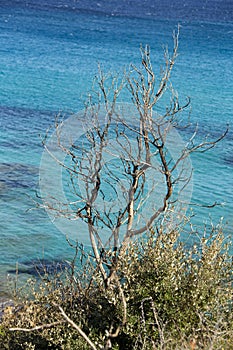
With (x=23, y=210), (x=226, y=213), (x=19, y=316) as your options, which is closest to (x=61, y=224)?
(x=23, y=210)

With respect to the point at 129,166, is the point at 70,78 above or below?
below

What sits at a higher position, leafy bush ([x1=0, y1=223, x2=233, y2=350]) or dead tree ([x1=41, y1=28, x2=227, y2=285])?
dead tree ([x1=41, y1=28, x2=227, y2=285])

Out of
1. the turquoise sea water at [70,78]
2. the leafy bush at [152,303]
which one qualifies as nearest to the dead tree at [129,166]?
the leafy bush at [152,303]

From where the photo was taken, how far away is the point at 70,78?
102 feet

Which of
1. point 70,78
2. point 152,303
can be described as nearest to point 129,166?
point 152,303

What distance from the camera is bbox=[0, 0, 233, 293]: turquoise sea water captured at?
593 inches

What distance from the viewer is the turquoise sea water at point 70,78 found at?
49.4 ft

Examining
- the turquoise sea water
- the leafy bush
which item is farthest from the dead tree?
the turquoise sea water

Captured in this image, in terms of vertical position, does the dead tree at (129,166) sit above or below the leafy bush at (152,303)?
above

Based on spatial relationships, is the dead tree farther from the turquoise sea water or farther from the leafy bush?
the turquoise sea water

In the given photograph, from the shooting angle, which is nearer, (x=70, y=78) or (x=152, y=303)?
(x=152, y=303)

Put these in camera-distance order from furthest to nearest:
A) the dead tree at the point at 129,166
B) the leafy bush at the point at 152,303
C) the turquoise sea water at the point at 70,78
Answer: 1. the turquoise sea water at the point at 70,78
2. the dead tree at the point at 129,166
3. the leafy bush at the point at 152,303

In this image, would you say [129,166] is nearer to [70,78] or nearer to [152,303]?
[152,303]

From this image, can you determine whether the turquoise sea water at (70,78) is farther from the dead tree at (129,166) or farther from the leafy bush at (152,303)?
the leafy bush at (152,303)
